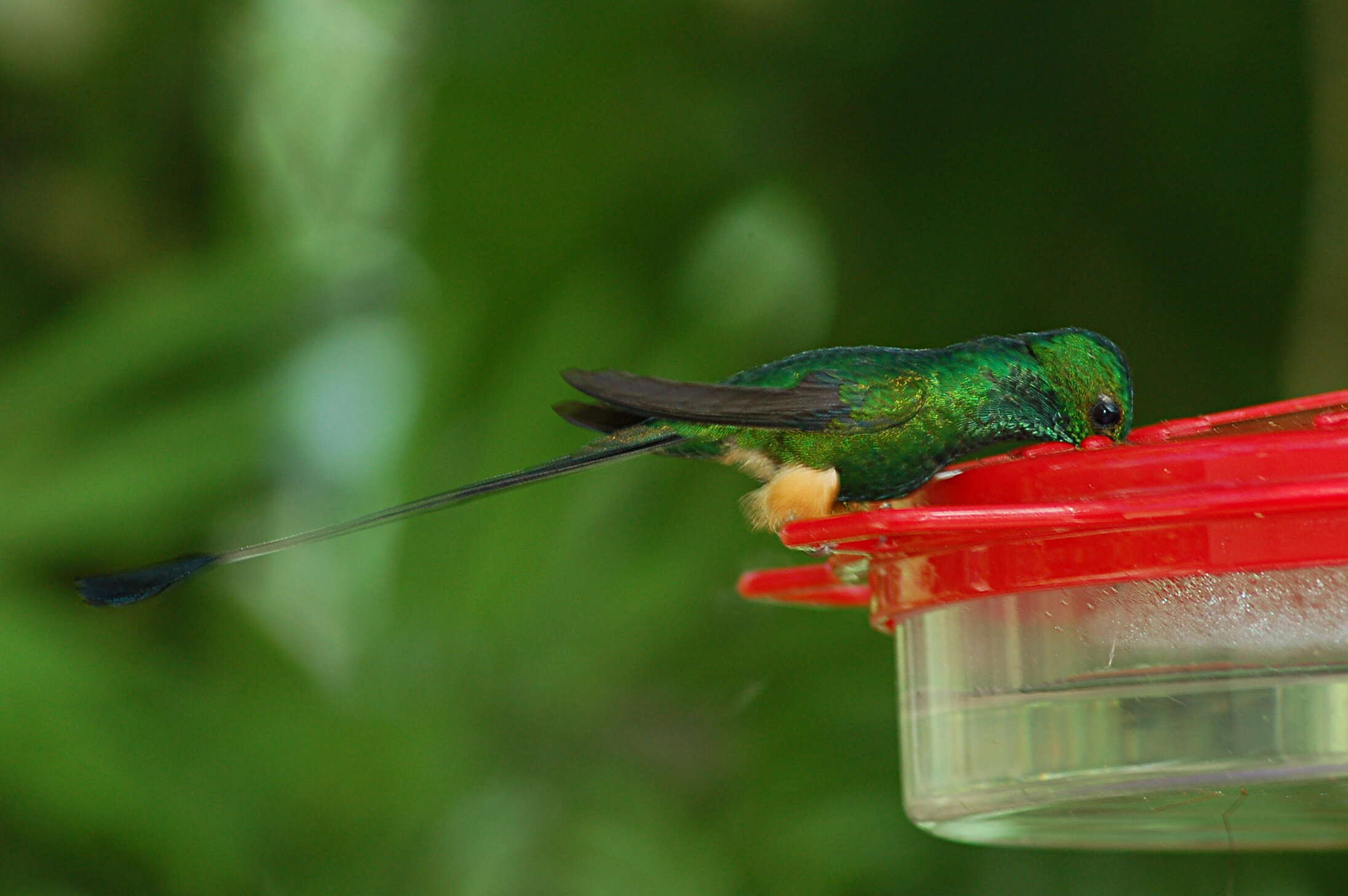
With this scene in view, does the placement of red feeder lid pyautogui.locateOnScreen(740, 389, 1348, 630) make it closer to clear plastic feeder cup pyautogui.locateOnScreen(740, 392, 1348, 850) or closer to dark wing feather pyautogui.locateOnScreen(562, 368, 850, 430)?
clear plastic feeder cup pyautogui.locateOnScreen(740, 392, 1348, 850)

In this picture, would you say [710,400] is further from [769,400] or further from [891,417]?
[891,417]

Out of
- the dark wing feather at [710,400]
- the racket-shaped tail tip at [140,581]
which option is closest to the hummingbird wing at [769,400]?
the dark wing feather at [710,400]

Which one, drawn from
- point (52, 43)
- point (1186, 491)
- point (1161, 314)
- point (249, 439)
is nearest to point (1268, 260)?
point (1161, 314)

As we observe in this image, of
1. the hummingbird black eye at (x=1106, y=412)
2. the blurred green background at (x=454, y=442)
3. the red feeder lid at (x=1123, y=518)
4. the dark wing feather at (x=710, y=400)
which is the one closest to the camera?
the red feeder lid at (x=1123, y=518)

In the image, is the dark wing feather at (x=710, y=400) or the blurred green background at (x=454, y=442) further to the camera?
the blurred green background at (x=454, y=442)

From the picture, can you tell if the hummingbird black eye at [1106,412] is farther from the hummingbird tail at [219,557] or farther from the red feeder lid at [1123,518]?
the hummingbird tail at [219,557]

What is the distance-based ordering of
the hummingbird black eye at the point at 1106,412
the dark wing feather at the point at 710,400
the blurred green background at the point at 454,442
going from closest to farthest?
the dark wing feather at the point at 710,400 < the hummingbird black eye at the point at 1106,412 < the blurred green background at the point at 454,442
